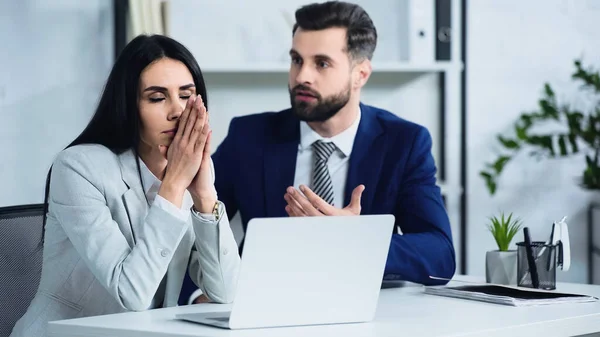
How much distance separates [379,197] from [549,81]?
1.62 meters

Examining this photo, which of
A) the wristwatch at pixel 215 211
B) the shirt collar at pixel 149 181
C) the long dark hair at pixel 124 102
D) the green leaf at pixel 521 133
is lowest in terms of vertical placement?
the wristwatch at pixel 215 211

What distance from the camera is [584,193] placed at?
3752 mm

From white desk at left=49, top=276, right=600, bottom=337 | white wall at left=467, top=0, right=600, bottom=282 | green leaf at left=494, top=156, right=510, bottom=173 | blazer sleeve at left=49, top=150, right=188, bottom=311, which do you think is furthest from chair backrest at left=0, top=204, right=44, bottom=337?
white wall at left=467, top=0, right=600, bottom=282

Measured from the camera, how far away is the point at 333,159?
2.54 metres

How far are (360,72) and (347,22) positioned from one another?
0.16 meters

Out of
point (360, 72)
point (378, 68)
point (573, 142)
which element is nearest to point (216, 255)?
point (360, 72)

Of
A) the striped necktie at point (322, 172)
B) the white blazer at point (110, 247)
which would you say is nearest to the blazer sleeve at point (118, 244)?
the white blazer at point (110, 247)

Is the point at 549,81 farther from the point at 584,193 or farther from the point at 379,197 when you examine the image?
the point at 379,197

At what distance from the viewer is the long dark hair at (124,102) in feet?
6.20

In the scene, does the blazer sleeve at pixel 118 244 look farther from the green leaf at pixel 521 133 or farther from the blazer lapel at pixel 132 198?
the green leaf at pixel 521 133

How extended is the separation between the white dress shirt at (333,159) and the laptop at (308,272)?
41.7 inches

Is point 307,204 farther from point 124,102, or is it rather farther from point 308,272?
point 308,272

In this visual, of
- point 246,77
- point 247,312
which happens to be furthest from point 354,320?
point 246,77

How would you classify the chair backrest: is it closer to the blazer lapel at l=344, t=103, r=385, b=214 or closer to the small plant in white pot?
the blazer lapel at l=344, t=103, r=385, b=214
